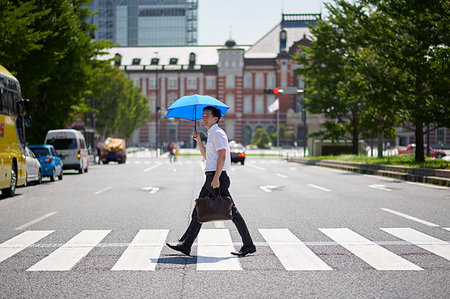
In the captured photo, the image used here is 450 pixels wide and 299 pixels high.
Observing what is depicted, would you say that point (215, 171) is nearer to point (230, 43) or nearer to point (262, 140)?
point (262, 140)

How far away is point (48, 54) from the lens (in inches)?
1080

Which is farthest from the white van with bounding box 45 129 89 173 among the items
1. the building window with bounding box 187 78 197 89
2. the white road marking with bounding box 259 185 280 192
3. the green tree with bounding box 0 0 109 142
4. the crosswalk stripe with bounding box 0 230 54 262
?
the building window with bounding box 187 78 197 89

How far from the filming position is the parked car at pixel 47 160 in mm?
22938

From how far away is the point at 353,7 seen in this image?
3250 cm

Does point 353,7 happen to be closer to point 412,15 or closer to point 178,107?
point 412,15

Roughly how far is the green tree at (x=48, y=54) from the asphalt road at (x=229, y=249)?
10.1 metres

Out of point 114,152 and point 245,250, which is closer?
point 245,250

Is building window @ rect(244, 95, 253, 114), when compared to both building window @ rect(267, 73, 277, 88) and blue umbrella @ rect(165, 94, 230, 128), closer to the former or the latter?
building window @ rect(267, 73, 277, 88)

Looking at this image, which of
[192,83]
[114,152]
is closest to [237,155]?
[114,152]

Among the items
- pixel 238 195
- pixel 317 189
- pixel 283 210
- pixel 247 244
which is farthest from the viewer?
pixel 317 189

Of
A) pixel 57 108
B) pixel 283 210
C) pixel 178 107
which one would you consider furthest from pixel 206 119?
pixel 57 108

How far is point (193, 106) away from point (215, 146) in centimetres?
125

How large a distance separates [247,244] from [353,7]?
27.7 m

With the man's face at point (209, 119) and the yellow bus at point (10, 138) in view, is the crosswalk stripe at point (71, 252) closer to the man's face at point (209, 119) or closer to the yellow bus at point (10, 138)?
the man's face at point (209, 119)
